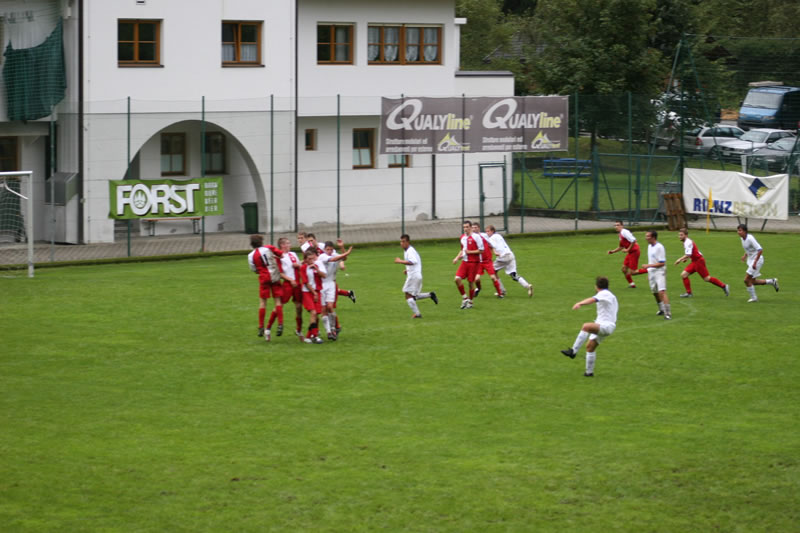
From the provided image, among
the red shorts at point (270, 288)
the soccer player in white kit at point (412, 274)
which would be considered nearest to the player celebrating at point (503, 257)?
the soccer player in white kit at point (412, 274)

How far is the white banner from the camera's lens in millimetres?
39906

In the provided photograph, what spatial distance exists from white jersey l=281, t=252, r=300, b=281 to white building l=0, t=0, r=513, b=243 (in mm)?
15689

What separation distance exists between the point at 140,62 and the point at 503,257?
652 inches

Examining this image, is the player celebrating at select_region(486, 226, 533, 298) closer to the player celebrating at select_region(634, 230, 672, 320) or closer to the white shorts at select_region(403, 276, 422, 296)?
the white shorts at select_region(403, 276, 422, 296)

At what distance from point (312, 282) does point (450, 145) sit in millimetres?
19445

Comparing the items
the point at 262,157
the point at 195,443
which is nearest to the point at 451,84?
the point at 262,157

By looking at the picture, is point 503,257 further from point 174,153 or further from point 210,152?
point 210,152

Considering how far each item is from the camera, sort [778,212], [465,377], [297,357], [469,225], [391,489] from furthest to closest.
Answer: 1. [778,212]
2. [469,225]
3. [297,357]
4. [465,377]
5. [391,489]

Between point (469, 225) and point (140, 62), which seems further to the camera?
point (140, 62)

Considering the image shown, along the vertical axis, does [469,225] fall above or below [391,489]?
above

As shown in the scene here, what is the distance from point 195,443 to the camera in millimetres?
15062

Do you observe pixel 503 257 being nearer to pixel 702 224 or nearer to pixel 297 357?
pixel 297 357

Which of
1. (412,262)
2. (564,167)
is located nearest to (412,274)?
(412,262)

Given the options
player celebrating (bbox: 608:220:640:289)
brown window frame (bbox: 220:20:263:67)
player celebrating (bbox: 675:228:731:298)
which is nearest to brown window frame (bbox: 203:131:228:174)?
brown window frame (bbox: 220:20:263:67)
